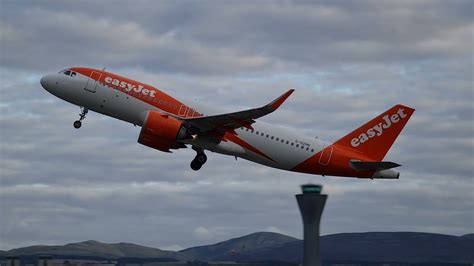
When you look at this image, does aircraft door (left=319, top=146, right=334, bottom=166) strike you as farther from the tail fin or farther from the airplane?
the tail fin

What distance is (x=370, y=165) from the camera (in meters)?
53.3

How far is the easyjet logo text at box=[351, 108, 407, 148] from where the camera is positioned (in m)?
55.5

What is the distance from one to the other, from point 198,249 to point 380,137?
55.4 meters

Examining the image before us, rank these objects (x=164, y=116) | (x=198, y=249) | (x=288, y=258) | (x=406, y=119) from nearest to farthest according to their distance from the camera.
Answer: (x=164, y=116)
(x=406, y=119)
(x=288, y=258)
(x=198, y=249)

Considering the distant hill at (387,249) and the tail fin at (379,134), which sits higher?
the tail fin at (379,134)

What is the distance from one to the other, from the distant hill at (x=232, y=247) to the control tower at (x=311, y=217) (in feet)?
51.0

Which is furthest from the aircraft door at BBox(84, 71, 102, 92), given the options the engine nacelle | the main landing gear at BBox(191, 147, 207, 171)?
the main landing gear at BBox(191, 147, 207, 171)

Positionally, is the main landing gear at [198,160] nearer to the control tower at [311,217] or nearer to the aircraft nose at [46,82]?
the aircraft nose at [46,82]

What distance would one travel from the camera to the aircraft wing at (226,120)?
4716 centimetres

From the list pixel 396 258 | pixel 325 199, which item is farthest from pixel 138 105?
pixel 396 258

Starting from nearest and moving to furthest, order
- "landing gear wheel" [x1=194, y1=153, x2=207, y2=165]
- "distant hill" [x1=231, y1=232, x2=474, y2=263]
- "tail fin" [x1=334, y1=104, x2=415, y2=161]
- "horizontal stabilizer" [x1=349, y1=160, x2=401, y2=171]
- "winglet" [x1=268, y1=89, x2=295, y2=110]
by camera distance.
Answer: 1. "winglet" [x1=268, y1=89, x2=295, y2=110]
2. "horizontal stabilizer" [x1=349, y1=160, x2=401, y2=171]
3. "landing gear wheel" [x1=194, y1=153, x2=207, y2=165]
4. "tail fin" [x1=334, y1=104, x2=415, y2=161]
5. "distant hill" [x1=231, y1=232, x2=474, y2=263]

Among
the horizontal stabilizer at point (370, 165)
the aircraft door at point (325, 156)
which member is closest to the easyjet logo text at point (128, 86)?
the aircraft door at point (325, 156)

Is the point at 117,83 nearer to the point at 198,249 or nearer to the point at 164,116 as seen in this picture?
the point at 164,116

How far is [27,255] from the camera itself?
7662cm
